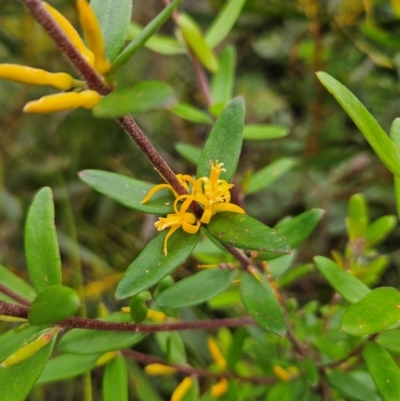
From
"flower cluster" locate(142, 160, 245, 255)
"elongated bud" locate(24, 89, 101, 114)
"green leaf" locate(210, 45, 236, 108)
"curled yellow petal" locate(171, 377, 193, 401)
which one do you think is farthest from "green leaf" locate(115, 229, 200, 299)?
"green leaf" locate(210, 45, 236, 108)

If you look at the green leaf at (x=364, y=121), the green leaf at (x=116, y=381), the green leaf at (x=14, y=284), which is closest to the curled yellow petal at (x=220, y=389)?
the green leaf at (x=116, y=381)

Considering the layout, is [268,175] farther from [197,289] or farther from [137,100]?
[137,100]

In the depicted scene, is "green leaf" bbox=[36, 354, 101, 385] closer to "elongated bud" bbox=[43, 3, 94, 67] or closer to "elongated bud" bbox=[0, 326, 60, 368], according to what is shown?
"elongated bud" bbox=[0, 326, 60, 368]

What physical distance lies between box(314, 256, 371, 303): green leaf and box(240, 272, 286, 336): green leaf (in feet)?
0.18

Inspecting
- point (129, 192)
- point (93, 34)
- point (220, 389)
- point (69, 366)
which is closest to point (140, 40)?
point (93, 34)

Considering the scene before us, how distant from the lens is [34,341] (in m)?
0.35

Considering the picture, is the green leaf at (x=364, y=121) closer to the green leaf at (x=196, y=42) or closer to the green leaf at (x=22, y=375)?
the green leaf at (x=22, y=375)

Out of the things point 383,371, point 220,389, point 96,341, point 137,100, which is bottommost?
point 220,389

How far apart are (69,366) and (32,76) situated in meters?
0.34

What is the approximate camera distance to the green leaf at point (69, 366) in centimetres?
49

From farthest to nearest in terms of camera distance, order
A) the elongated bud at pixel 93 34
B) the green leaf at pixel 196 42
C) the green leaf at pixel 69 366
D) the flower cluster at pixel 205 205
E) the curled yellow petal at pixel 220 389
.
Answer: the green leaf at pixel 196 42
the curled yellow petal at pixel 220 389
the green leaf at pixel 69 366
the flower cluster at pixel 205 205
the elongated bud at pixel 93 34

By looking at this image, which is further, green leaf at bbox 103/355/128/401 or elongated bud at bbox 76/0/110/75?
green leaf at bbox 103/355/128/401

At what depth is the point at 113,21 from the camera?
1.11ft

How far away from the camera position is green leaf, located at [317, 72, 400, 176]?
30cm
